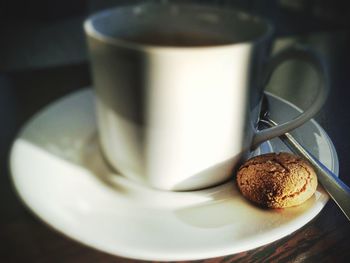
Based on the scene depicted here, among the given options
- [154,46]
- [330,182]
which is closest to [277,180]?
[330,182]

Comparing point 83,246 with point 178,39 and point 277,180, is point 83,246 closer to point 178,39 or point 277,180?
point 277,180

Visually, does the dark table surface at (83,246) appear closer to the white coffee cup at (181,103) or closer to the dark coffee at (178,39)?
the white coffee cup at (181,103)

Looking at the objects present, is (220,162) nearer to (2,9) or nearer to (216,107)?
(216,107)

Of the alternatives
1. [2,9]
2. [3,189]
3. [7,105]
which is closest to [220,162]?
[3,189]

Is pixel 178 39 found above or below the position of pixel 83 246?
above

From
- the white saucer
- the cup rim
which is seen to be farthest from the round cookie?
the cup rim
